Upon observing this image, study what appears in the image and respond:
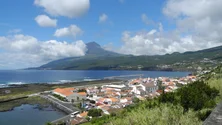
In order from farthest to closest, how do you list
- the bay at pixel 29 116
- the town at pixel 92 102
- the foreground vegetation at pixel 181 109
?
1. the bay at pixel 29 116
2. the town at pixel 92 102
3. the foreground vegetation at pixel 181 109

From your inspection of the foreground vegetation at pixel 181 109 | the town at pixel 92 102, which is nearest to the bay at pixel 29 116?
the town at pixel 92 102

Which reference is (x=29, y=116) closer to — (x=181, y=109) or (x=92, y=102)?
(x=92, y=102)

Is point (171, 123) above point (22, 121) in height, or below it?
above

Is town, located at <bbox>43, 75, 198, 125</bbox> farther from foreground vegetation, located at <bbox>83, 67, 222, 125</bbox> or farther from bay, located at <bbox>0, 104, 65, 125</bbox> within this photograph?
foreground vegetation, located at <bbox>83, 67, 222, 125</bbox>

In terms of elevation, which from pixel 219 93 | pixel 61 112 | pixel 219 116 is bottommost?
pixel 61 112

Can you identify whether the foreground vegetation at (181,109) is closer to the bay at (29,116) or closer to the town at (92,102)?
the town at (92,102)

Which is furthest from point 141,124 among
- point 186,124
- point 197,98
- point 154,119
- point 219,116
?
point 197,98

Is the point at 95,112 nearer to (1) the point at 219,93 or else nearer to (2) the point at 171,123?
(1) the point at 219,93

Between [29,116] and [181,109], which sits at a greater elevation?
[181,109]

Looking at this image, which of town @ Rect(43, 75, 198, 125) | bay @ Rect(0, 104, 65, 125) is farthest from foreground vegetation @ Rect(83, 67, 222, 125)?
bay @ Rect(0, 104, 65, 125)

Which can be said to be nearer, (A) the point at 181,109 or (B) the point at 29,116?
(A) the point at 181,109

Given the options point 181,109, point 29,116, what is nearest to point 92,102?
point 29,116
